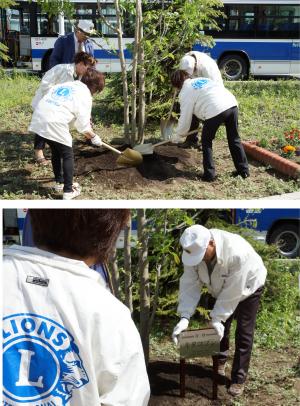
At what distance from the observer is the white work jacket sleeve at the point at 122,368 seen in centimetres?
179

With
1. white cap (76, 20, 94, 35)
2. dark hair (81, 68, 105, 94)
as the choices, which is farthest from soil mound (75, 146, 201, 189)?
white cap (76, 20, 94, 35)

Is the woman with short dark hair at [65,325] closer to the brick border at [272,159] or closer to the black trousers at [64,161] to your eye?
the black trousers at [64,161]

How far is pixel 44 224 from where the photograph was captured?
1867 mm

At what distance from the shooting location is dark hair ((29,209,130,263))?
6.08ft

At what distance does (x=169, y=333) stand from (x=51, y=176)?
5.44 feet

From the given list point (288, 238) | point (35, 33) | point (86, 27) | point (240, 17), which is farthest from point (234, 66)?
point (86, 27)

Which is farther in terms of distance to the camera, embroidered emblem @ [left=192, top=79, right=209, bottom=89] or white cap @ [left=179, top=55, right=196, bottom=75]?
white cap @ [left=179, top=55, right=196, bottom=75]

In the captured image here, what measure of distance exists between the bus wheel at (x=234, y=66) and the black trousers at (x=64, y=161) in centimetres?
877

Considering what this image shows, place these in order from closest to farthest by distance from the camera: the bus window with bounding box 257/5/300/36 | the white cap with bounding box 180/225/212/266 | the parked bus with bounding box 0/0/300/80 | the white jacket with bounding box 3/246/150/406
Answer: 1. the white jacket with bounding box 3/246/150/406
2. the white cap with bounding box 180/225/212/266
3. the parked bus with bounding box 0/0/300/80
4. the bus window with bounding box 257/5/300/36

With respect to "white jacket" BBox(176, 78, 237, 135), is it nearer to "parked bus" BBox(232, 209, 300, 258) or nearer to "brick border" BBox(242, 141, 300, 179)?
"brick border" BBox(242, 141, 300, 179)

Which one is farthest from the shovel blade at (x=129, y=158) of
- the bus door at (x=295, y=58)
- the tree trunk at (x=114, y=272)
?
the bus door at (x=295, y=58)

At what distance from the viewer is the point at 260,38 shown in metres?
12.8

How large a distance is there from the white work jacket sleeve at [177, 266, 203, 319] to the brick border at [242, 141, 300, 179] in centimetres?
199

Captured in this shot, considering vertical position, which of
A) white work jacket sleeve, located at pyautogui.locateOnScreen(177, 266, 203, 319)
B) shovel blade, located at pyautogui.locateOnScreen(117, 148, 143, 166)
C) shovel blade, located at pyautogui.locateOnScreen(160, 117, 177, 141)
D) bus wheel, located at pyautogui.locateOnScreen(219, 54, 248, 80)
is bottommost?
white work jacket sleeve, located at pyautogui.locateOnScreen(177, 266, 203, 319)
